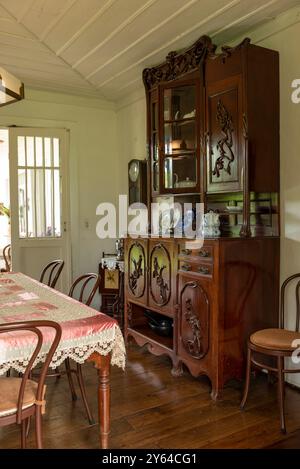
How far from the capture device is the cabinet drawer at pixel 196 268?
2684 millimetres

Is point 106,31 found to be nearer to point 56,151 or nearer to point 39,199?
point 56,151

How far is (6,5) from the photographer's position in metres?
3.09

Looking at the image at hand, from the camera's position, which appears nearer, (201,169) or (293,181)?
(293,181)

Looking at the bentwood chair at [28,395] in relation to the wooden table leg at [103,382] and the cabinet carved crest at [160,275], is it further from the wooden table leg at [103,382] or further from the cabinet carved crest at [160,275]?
the cabinet carved crest at [160,275]

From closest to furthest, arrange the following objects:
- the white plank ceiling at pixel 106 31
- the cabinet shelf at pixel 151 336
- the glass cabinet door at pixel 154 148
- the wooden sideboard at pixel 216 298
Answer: the wooden sideboard at pixel 216 298 < the white plank ceiling at pixel 106 31 < the cabinet shelf at pixel 151 336 < the glass cabinet door at pixel 154 148

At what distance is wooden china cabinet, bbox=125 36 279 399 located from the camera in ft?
8.78

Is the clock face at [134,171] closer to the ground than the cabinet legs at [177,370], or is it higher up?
higher up

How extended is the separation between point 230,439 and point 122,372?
121cm

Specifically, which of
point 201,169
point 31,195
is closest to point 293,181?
point 201,169

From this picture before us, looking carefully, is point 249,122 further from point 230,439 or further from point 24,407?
point 24,407

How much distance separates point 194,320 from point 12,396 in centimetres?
147

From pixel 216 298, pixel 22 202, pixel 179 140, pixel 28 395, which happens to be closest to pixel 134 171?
pixel 179 140

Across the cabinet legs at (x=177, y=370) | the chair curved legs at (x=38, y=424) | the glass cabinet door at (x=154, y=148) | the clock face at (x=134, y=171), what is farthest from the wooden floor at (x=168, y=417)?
the clock face at (x=134, y=171)

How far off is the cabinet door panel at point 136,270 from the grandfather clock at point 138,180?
0.83 meters
